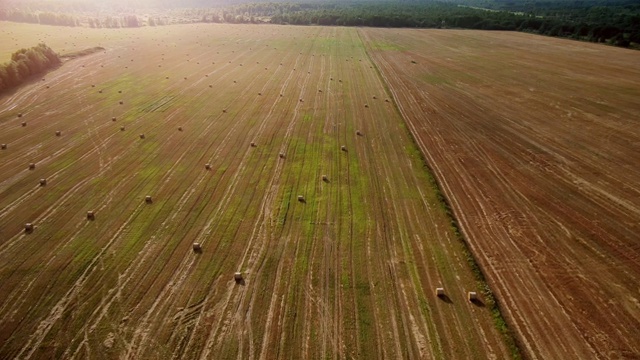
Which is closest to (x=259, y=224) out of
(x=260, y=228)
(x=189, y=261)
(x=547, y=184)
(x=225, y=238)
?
(x=260, y=228)

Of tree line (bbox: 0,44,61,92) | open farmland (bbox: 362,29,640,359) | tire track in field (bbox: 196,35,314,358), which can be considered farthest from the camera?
tree line (bbox: 0,44,61,92)

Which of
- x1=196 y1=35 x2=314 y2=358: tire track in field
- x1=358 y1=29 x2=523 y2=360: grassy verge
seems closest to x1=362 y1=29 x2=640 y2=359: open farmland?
x1=358 y1=29 x2=523 y2=360: grassy verge

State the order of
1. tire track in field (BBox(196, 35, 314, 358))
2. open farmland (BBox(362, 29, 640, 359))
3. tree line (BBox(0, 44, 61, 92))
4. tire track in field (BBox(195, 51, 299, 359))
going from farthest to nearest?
1. tree line (BBox(0, 44, 61, 92))
2. open farmland (BBox(362, 29, 640, 359))
3. tire track in field (BBox(196, 35, 314, 358))
4. tire track in field (BBox(195, 51, 299, 359))

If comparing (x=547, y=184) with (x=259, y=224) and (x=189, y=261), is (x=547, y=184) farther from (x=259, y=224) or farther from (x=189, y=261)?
(x=189, y=261)

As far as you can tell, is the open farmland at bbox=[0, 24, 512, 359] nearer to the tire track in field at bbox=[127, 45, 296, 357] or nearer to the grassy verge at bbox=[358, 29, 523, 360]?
the tire track in field at bbox=[127, 45, 296, 357]

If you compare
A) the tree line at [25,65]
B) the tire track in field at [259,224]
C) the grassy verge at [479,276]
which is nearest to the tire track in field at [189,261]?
the tire track in field at [259,224]

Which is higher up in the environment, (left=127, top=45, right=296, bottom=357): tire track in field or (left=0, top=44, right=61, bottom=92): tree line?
(left=0, top=44, right=61, bottom=92): tree line
